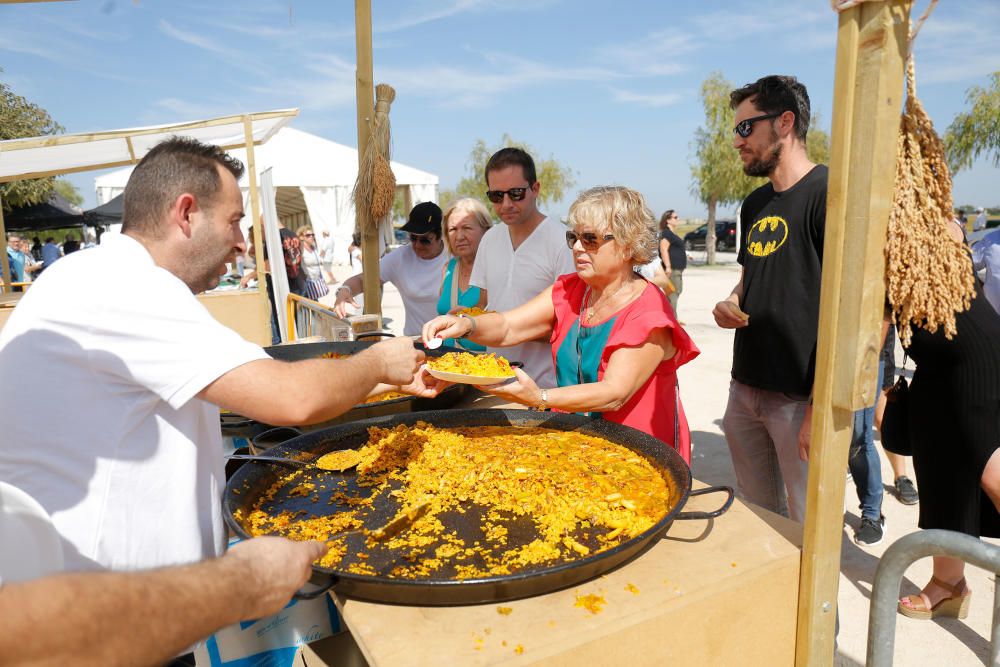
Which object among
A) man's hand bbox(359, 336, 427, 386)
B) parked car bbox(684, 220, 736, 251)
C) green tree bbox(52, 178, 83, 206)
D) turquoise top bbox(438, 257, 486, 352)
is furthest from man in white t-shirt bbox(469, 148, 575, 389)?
green tree bbox(52, 178, 83, 206)

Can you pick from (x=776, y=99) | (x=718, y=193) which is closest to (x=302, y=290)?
(x=776, y=99)

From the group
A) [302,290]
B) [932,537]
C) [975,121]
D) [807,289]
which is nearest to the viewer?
[932,537]

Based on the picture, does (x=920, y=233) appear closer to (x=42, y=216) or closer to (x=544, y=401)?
(x=544, y=401)

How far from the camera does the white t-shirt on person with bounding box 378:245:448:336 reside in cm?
510

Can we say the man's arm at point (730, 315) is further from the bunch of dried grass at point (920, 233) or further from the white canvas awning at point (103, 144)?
the white canvas awning at point (103, 144)

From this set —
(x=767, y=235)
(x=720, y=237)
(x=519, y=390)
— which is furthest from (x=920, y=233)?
(x=720, y=237)

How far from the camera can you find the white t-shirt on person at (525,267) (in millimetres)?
3711

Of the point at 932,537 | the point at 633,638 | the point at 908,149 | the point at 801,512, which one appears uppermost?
the point at 908,149

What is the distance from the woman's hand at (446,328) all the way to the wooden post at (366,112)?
156cm

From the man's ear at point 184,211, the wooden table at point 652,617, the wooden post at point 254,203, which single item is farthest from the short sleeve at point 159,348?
the wooden post at point 254,203

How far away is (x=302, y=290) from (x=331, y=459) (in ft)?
35.9

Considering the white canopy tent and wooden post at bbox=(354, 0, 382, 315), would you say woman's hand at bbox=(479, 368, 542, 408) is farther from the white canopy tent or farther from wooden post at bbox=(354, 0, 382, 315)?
the white canopy tent

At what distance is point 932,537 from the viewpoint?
1300mm

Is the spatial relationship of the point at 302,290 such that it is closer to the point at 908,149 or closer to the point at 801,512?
the point at 801,512
